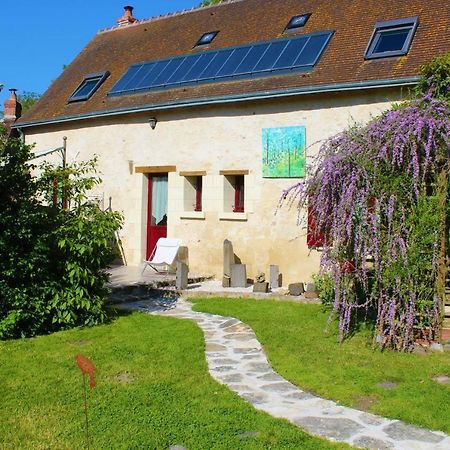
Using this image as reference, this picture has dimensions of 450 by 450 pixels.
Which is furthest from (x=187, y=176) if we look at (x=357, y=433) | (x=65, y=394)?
(x=357, y=433)

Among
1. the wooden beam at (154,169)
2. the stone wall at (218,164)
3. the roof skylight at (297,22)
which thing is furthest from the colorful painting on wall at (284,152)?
the roof skylight at (297,22)

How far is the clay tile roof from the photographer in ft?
35.9

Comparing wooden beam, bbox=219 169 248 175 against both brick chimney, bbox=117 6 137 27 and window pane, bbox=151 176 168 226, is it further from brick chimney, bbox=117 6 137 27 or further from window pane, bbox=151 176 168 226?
brick chimney, bbox=117 6 137 27

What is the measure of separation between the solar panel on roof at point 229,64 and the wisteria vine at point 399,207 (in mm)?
5554

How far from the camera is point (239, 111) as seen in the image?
1212cm

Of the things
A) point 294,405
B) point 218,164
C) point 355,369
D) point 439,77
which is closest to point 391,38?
point 218,164

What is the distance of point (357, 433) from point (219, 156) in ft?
28.9

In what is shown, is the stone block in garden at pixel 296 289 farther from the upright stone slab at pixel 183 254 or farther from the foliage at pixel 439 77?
the foliage at pixel 439 77

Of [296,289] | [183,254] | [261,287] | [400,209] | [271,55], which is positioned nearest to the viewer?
[400,209]

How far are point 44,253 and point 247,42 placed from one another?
27.5 ft

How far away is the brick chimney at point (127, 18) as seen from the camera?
19.2m

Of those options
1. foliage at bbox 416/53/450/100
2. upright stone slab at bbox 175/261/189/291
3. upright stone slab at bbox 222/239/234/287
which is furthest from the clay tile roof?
upright stone slab at bbox 175/261/189/291

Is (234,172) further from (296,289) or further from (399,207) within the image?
(399,207)

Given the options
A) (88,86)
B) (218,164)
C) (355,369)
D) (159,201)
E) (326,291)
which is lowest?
(355,369)
